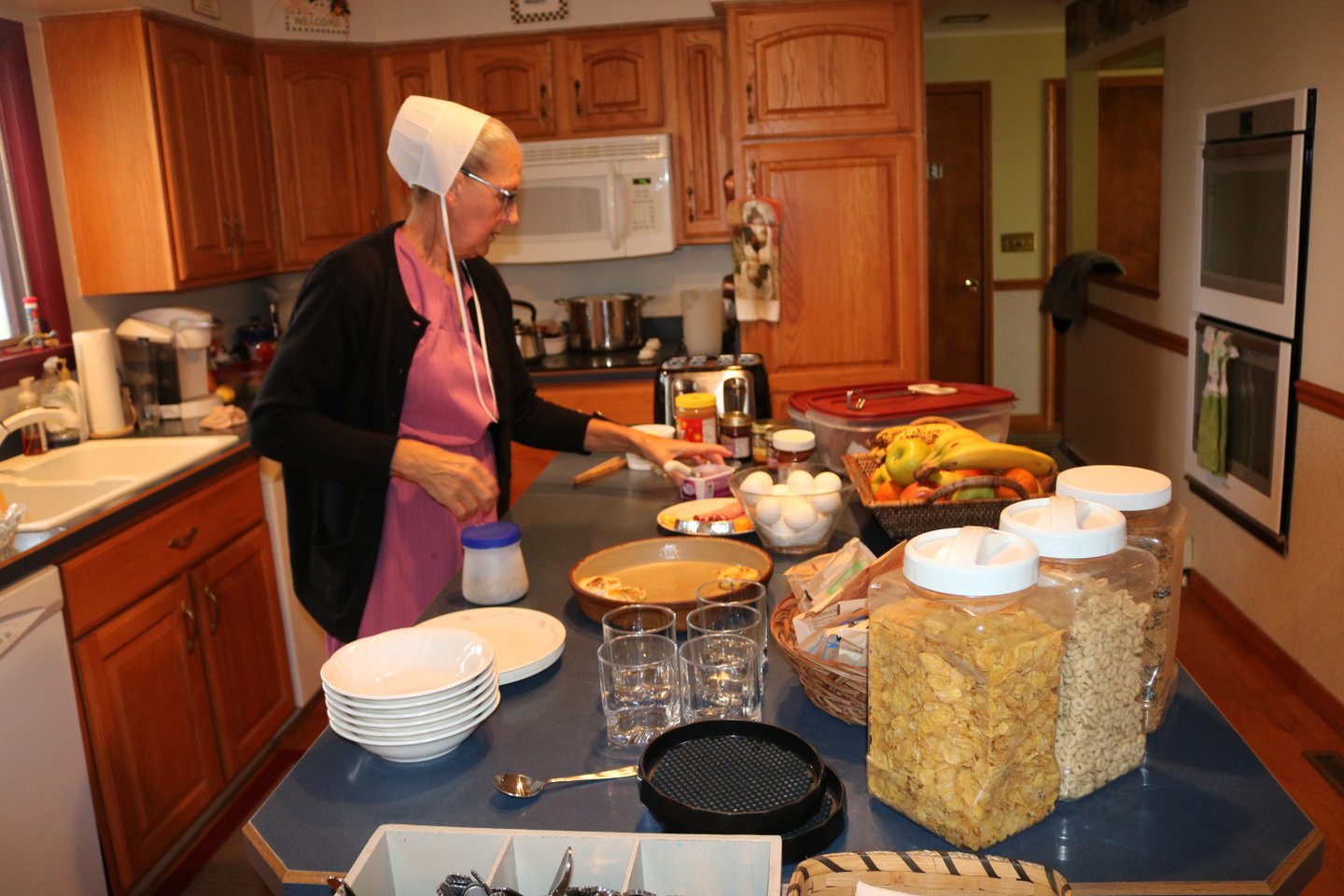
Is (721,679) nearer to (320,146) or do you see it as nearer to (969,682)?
(969,682)

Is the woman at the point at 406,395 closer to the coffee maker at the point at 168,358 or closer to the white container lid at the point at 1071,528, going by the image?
the white container lid at the point at 1071,528

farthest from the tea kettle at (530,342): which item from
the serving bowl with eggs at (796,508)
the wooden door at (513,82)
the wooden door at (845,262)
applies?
the serving bowl with eggs at (796,508)

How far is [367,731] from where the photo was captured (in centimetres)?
118

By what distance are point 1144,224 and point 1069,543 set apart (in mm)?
5302

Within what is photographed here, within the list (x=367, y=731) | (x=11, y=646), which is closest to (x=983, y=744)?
(x=367, y=731)

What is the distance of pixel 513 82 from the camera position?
167 inches

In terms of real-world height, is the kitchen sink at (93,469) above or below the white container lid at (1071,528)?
below

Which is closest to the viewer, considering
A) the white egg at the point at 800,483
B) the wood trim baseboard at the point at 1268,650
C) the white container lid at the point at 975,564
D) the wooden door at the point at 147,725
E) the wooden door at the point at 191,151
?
the white container lid at the point at 975,564

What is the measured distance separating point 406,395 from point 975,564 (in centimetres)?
133

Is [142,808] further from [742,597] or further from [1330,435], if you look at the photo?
[1330,435]

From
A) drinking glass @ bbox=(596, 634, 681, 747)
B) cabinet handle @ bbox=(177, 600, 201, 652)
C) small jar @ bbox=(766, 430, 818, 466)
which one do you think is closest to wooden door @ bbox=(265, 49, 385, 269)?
cabinet handle @ bbox=(177, 600, 201, 652)

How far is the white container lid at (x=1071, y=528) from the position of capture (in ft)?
3.36

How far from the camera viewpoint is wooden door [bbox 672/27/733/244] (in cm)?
418

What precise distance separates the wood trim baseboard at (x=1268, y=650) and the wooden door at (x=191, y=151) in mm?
3519
